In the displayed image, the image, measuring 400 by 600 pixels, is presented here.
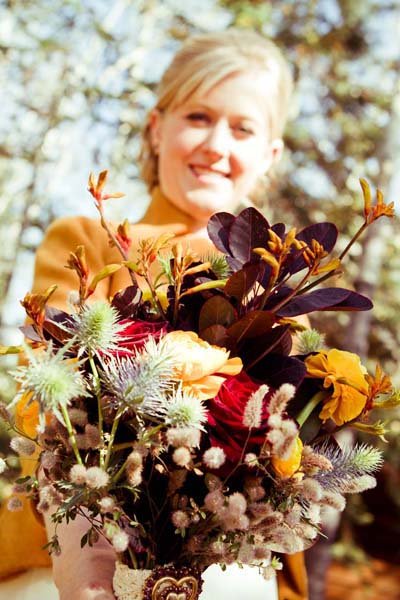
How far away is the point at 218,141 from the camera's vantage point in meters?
1.46

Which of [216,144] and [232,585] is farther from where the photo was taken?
[216,144]

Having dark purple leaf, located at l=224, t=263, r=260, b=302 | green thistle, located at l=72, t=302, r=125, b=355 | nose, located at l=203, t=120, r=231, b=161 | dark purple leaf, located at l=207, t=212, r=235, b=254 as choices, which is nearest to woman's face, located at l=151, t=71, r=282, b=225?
nose, located at l=203, t=120, r=231, b=161

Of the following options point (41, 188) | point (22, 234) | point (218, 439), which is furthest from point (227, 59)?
point (41, 188)

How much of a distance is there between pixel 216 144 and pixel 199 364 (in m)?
0.76

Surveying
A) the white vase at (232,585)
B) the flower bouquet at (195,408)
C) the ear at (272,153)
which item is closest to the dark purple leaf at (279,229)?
the flower bouquet at (195,408)

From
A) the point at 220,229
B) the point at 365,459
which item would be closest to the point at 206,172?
the point at 220,229

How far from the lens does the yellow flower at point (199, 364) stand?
79cm

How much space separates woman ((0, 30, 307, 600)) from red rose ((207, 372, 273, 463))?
1.67ft

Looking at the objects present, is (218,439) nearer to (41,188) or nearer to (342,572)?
(41,188)

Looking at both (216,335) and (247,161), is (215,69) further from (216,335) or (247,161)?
(216,335)

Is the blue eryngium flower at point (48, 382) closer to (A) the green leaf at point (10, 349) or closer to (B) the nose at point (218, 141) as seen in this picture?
(A) the green leaf at point (10, 349)

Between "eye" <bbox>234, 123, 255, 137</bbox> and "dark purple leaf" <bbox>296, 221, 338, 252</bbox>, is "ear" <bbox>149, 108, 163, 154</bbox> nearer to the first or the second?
"eye" <bbox>234, 123, 255, 137</bbox>

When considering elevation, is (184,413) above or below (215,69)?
below

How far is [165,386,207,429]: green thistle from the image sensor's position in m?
0.75
